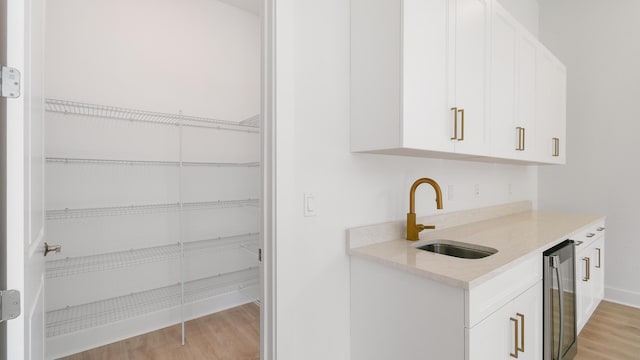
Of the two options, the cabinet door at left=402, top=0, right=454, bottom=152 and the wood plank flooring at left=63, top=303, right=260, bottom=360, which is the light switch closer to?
the cabinet door at left=402, top=0, right=454, bottom=152

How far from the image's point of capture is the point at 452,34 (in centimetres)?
149

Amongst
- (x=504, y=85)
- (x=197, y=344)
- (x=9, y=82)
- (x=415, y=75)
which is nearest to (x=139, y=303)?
(x=197, y=344)

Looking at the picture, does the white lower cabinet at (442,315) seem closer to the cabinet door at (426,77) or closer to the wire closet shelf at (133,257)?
the cabinet door at (426,77)

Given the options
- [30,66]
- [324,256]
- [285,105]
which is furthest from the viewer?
[324,256]

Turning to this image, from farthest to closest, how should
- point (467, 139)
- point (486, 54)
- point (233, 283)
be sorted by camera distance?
1. point (233, 283)
2. point (486, 54)
3. point (467, 139)

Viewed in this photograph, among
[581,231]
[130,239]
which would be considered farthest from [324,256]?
[581,231]

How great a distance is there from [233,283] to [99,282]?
1.06 meters

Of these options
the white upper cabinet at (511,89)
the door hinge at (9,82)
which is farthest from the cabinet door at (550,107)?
the door hinge at (9,82)

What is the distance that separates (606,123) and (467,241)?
248cm

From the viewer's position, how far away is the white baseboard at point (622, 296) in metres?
2.74

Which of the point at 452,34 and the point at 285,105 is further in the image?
the point at 452,34

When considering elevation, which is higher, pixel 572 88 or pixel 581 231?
pixel 572 88

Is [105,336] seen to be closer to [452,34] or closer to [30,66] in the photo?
[30,66]

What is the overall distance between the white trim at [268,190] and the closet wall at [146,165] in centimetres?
143
